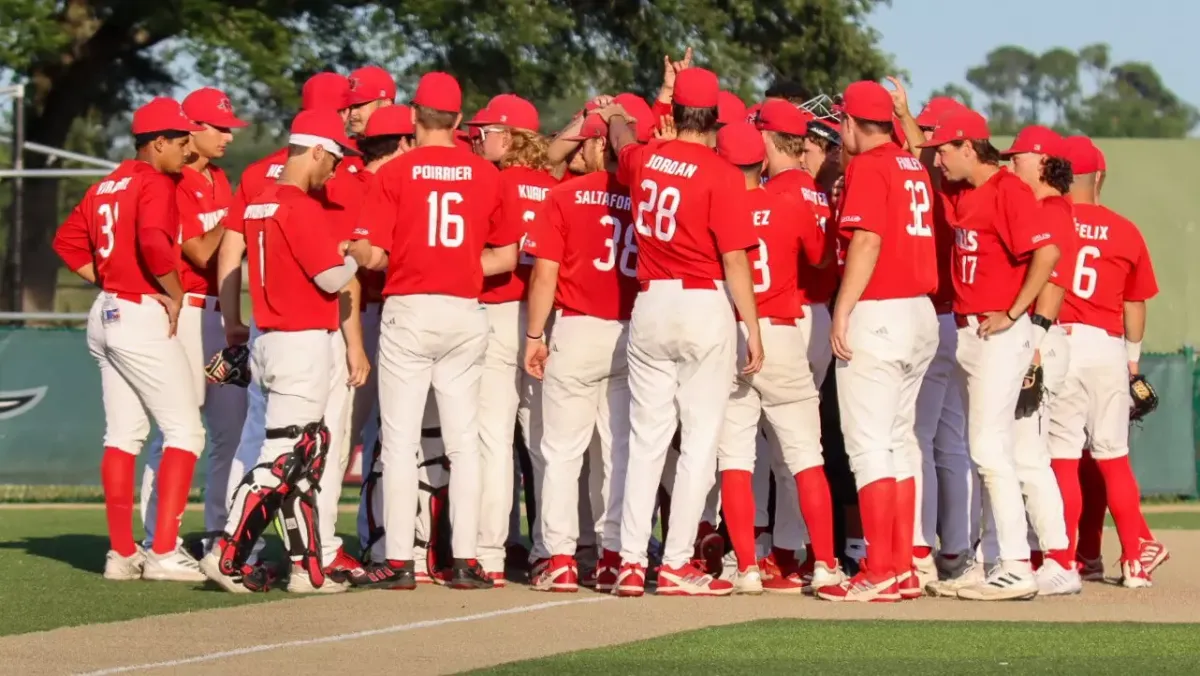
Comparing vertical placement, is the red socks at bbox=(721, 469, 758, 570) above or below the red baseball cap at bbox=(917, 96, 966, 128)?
below

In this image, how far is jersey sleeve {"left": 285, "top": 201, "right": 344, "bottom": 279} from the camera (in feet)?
28.5

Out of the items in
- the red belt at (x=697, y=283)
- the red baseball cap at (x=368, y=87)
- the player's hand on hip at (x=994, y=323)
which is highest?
the red baseball cap at (x=368, y=87)

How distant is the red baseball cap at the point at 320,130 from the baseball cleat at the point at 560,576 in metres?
2.30

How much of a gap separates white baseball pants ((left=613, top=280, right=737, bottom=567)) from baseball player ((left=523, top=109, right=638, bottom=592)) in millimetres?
391

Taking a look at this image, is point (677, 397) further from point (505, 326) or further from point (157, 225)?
point (157, 225)

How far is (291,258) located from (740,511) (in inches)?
97.6

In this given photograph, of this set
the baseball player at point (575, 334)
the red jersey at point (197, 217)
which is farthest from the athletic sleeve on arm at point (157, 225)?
the baseball player at point (575, 334)

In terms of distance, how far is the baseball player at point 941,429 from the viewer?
9.55 metres

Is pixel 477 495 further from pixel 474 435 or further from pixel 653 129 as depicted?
pixel 653 129

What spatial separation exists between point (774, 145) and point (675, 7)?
15.4 m

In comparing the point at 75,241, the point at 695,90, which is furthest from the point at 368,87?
the point at 695,90

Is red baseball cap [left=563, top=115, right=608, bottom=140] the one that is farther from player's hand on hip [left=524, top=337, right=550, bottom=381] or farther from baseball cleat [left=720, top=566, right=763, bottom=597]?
baseball cleat [left=720, top=566, right=763, bottom=597]

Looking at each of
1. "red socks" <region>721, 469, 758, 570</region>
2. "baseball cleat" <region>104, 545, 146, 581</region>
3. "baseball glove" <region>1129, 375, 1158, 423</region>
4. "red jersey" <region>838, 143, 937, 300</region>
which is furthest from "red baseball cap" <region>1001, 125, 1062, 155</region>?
"baseball cleat" <region>104, 545, 146, 581</region>

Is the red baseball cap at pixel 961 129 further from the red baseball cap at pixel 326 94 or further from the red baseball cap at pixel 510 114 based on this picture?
the red baseball cap at pixel 326 94
